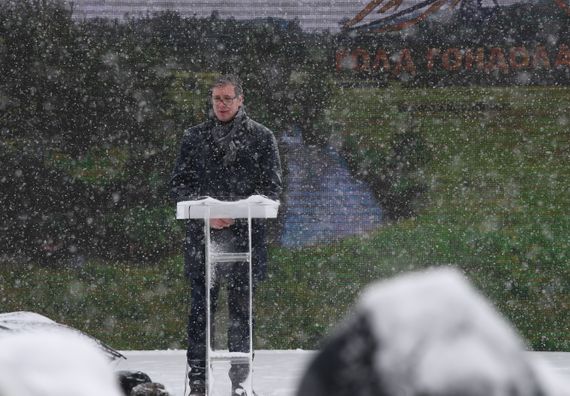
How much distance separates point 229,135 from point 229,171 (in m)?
0.19

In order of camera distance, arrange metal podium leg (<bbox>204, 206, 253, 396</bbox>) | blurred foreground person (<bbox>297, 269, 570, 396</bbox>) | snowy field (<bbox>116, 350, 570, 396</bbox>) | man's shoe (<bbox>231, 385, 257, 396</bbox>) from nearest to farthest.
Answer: blurred foreground person (<bbox>297, 269, 570, 396</bbox>) < metal podium leg (<bbox>204, 206, 253, 396</bbox>) < man's shoe (<bbox>231, 385, 257, 396</bbox>) < snowy field (<bbox>116, 350, 570, 396</bbox>)

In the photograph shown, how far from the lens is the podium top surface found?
4898 millimetres

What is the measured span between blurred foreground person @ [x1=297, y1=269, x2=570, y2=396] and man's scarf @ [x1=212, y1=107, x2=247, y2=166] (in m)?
4.89

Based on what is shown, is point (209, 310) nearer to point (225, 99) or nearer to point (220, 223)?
point (220, 223)

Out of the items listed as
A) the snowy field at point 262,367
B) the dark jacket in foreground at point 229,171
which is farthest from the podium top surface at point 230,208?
the snowy field at point 262,367

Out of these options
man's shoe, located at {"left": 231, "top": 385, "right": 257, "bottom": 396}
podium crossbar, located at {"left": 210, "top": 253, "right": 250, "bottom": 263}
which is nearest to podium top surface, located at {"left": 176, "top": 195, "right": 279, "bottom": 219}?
podium crossbar, located at {"left": 210, "top": 253, "right": 250, "bottom": 263}

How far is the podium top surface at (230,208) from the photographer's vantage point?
4.90 meters

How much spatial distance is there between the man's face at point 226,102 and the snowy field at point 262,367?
5.00 ft

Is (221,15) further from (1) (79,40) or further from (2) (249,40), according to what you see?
(1) (79,40)

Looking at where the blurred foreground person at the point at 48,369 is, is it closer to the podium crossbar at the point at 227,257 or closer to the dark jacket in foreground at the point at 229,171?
the podium crossbar at the point at 227,257

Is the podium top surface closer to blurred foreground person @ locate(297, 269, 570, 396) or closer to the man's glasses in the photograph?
the man's glasses

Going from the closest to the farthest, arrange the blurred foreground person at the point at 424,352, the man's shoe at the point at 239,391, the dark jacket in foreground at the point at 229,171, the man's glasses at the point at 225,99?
the blurred foreground person at the point at 424,352
the man's shoe at the point at 239,391
the man's glasses at the point at 225,99
the dark jacket in foreground at the point at 229,171

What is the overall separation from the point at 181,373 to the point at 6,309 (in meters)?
1.79

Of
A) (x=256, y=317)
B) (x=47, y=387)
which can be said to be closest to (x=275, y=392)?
(x=256, y=317)
